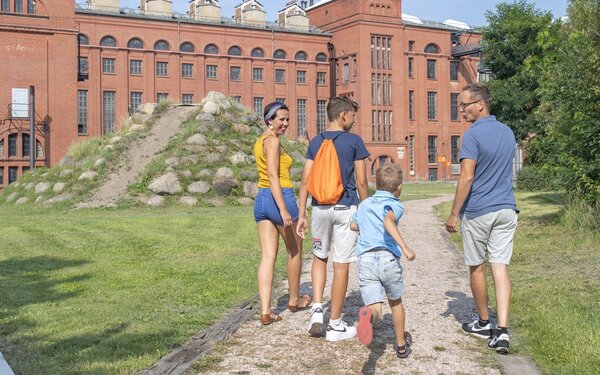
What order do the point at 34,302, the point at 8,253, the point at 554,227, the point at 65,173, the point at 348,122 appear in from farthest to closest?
the point at 65,173 < the point at 554,227 < the point at 8,253 < the point at 34,302 < the point at 348,122

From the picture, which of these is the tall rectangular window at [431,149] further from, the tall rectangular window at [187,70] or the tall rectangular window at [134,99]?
the tall rectangular window at [134,99]

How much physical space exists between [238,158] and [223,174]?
0.95 metres

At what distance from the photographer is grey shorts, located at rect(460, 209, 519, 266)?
5.84 meters

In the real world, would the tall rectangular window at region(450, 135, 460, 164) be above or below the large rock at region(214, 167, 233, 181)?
above

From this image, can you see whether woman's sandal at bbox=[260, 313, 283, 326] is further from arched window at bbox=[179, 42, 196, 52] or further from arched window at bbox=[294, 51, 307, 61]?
arched window at bbox=[294, 51, 307, 61]

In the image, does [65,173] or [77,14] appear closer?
[65,173]

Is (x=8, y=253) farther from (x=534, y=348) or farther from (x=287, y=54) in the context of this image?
(x=287, y=54)

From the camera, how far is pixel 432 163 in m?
63.6

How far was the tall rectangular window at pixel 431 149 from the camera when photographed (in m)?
63.7

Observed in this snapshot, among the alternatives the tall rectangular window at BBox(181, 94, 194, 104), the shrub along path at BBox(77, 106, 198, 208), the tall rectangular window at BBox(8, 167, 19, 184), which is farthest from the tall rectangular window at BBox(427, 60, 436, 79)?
the shrub along path at BBox(77, 106, 198, 208)

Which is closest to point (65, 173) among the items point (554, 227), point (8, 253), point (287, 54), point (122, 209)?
point (122, 209)

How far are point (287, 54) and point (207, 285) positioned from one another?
178 feet

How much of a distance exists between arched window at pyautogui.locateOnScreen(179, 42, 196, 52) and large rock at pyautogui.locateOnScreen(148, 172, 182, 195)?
3615cm

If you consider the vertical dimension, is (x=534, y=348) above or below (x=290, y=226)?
below
